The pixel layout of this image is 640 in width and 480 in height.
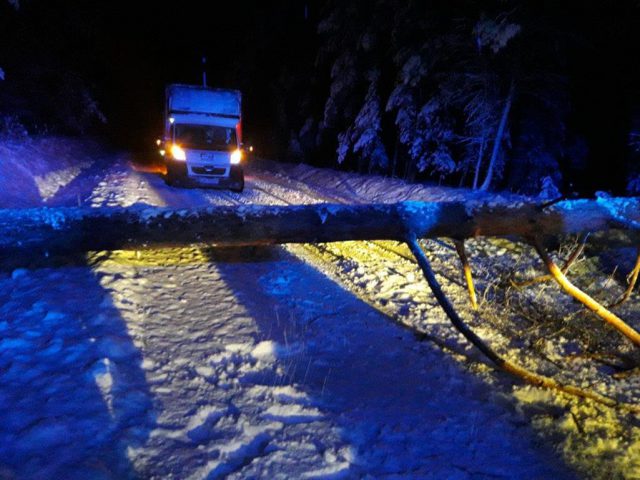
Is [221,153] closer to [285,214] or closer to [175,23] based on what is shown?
[285,214]

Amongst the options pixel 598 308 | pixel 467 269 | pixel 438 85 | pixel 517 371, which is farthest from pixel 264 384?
pixel 438 85

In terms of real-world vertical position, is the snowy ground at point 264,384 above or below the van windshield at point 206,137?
below

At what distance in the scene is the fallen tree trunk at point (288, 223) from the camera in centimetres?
329

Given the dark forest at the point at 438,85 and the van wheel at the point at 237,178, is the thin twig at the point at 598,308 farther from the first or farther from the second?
the van wheel at the point at 237,178

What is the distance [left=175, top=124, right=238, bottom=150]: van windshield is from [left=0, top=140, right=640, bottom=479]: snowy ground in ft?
23.9

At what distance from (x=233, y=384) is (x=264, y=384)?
0.26 meters

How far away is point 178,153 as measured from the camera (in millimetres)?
11602

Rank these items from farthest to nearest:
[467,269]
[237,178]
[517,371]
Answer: [237,178] → [467,269] → [517,371]

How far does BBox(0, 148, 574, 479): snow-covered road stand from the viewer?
2441 mm

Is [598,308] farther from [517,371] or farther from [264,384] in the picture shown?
[264,384]

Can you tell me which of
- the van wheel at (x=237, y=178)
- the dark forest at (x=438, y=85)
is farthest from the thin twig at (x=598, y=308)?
the van wheel at (x=237, y=178)

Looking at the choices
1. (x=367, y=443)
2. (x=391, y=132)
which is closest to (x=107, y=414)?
(x=367, y=443)

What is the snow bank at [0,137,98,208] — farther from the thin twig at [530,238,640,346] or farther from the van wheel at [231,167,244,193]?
the thin twig at [530,238,640,346]

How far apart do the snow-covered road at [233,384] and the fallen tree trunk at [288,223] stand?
961mm
